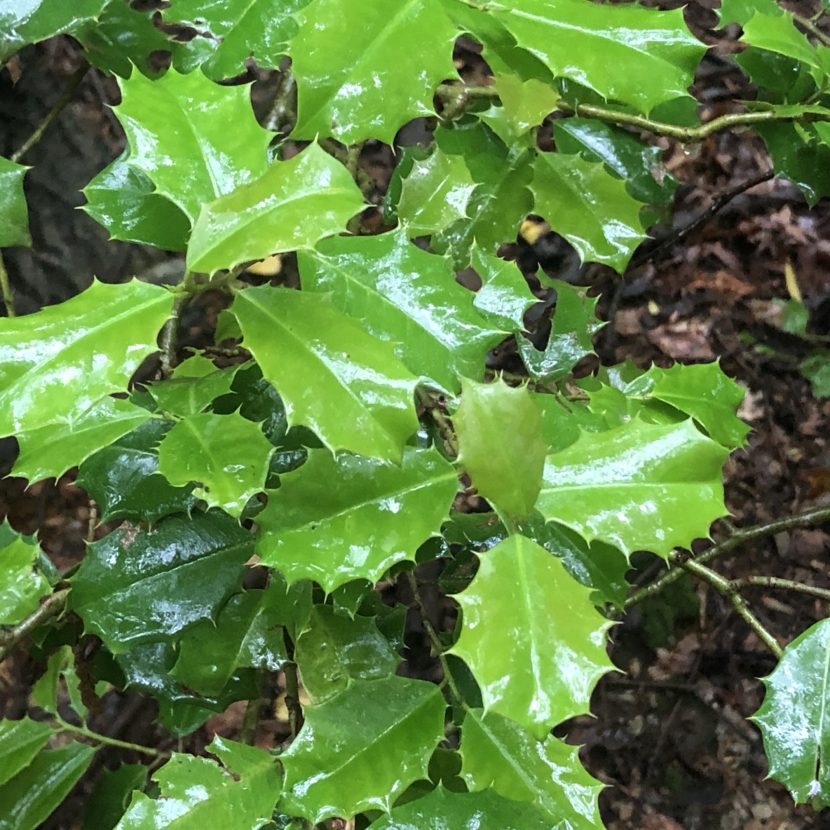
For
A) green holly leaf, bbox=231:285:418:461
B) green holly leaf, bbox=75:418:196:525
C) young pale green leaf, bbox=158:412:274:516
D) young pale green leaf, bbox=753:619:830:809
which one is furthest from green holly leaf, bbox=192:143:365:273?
young pale green leaf, bbox=753:619:830:809

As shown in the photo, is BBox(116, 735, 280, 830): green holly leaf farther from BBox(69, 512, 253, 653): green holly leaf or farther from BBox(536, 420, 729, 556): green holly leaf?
BBox(536, 420, 729, 556): green holly leaf

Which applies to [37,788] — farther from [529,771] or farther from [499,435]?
[499,435]

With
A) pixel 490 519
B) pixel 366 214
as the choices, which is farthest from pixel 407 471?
pixel 366 214

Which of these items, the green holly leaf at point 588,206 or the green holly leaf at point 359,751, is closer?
the green holly leaf at point 359,751

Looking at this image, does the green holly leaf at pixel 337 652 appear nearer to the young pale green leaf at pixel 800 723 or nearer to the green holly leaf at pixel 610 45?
the young pale green leaf at pixel 800 723

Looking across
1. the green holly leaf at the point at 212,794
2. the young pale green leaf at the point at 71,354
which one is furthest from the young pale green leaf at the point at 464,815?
the young pale green leaf at the point at 71,354

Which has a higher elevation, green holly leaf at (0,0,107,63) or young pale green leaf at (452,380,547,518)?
green holly leaf at (0,0,107,63)

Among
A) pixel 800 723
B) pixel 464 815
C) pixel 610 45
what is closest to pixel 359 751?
pixel 464 815
